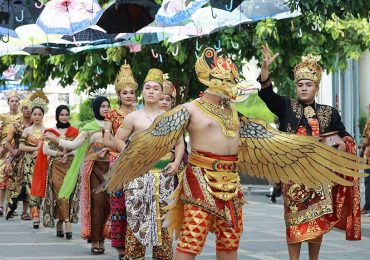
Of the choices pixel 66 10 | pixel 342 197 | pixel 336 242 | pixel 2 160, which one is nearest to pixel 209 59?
pixel 342 197

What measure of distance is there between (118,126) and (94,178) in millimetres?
1355

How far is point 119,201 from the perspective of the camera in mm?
10227

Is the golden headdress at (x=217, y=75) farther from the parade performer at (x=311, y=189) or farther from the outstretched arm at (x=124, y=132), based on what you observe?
the outstretched arm at (x=124, y=132)

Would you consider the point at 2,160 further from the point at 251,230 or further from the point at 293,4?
the point at 293,4

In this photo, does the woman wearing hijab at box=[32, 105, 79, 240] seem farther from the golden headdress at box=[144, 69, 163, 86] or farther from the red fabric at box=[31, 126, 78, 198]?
the golden headdress at box=[144, 69, 163, 86]

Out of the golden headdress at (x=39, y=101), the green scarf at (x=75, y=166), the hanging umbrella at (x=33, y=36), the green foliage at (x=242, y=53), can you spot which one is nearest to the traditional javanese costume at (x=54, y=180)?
the green scarf at (x=75, y=166)

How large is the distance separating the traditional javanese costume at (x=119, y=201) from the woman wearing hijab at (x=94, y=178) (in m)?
0.96

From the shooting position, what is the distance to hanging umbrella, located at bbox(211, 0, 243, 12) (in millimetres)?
14273

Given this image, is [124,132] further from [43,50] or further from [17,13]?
[43,50]

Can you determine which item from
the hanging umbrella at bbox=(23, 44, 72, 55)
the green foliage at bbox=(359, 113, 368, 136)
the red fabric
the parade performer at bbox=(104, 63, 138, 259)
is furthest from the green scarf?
the green foliage at bbox=(359, 113, 368, 136)

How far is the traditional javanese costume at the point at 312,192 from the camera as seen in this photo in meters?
8.84

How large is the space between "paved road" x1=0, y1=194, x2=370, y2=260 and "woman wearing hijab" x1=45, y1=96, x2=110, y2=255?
0.79 ft

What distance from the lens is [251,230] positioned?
14.4 m

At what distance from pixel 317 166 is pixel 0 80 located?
17572mm
